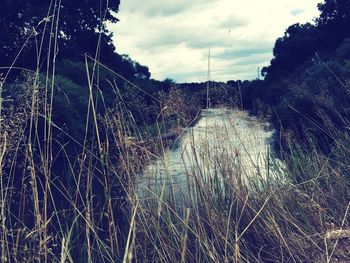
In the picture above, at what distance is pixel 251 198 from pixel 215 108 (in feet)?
3.86

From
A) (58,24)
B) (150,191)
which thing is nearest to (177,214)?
(150,191)

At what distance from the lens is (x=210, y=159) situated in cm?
304

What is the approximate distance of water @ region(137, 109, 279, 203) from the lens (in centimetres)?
279

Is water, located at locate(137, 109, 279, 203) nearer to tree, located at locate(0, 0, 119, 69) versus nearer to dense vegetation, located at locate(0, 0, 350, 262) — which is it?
dense vegetation, located at locate(0, 0, 350, 262)

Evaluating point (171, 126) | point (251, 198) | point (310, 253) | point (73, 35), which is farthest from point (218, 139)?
point (73, 35)

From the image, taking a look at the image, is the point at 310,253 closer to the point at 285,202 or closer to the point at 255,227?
the point at 255,227

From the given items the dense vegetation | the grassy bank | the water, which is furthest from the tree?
the grassy bank

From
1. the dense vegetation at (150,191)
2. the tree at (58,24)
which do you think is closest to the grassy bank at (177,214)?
the dense vegetation at (150,191)

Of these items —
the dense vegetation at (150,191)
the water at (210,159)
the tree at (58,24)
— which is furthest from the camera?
the tree at (58,24)

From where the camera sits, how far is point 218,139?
3371 millimetres

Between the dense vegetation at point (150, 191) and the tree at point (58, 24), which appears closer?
the dense vegetation at point (150, 191)

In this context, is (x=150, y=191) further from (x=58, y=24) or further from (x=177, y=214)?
(x=58, y=24)

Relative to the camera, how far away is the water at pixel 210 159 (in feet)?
9.16

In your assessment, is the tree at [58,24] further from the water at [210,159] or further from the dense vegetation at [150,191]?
the water at [210,159]
